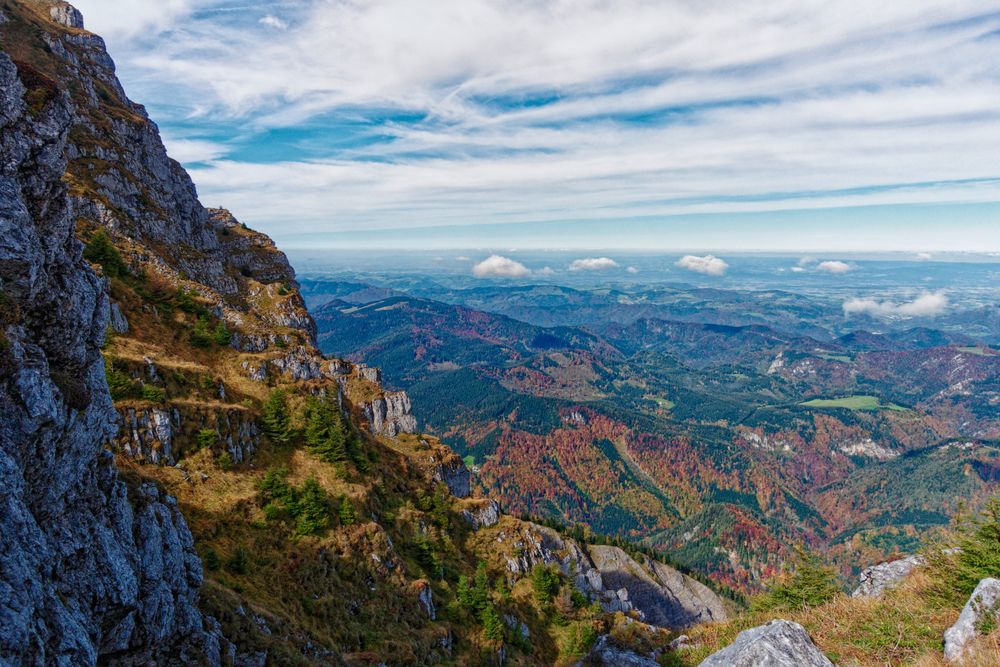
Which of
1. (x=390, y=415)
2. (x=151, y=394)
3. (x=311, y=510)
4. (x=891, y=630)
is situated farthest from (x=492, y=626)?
(x=390, y=415)

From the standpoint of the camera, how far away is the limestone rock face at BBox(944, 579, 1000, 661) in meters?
16.5

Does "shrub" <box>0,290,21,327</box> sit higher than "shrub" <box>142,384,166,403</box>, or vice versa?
"shrub" <box>0,290,21,327</box>

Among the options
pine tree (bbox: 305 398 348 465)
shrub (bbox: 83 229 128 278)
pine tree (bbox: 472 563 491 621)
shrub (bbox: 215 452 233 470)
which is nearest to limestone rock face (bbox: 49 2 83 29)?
shrub (bbox: 83 229 128 278)

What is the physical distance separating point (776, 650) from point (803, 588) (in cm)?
1938

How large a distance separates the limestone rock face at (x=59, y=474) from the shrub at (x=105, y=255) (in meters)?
38.5

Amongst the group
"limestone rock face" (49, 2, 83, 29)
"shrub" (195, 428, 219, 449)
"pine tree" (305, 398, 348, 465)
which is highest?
"limestone rock face" (49, 2, 83, 29)

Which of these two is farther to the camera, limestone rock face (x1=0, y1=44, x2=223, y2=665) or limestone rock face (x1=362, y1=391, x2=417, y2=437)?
limestone rock face (x1=362, y1=391, x2=417, y2=437)

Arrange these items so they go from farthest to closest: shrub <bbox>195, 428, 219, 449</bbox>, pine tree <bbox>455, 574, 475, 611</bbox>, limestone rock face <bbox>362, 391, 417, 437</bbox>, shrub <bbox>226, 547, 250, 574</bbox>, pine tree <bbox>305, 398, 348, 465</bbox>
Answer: limestone rock face <bbox>362, 391, 417, 437</bbox> → pine tree <bbox>455, 574, 475, 611</bbox> → pine tree <bbox>305, 398, 348, 465</bbox> → shrub <bbox>195, 428, 219, 449</bbox> → shrub <bbox>226, 547, 250, 574</bbox>

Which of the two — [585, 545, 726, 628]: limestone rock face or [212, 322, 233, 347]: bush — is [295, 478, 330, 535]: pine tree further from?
[585, 545, 726, 628]: limestone rock face

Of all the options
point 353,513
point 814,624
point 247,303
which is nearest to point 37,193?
point 353,513

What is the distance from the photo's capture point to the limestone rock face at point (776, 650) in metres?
17.9

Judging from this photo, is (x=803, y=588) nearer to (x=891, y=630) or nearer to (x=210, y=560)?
(x=891, y=630)

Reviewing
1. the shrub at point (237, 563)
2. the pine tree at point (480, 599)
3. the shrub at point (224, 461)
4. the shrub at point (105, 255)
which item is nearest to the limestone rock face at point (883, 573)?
the pine tree at point (480, 599)

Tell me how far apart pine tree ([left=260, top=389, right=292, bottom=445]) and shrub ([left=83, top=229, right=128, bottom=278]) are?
24.6 m
